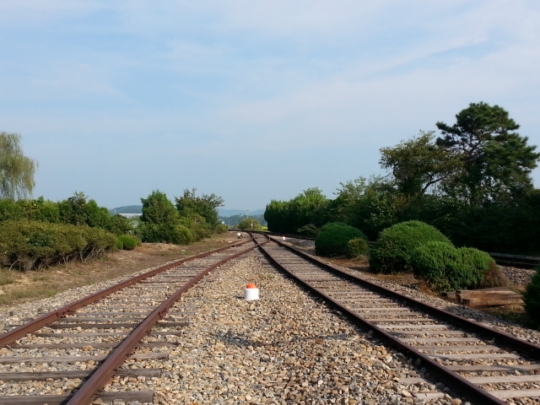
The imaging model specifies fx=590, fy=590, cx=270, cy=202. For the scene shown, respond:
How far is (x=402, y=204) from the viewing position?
36812 mm

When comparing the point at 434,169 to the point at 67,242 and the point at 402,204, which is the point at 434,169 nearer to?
the point at 402,204

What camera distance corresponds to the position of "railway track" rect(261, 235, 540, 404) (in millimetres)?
5676

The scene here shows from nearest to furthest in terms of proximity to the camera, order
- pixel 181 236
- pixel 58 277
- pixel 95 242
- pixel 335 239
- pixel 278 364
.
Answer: pixel 278 364, pixel 58 277, pixel 95 242, pixel 335 239, pixel 181 236

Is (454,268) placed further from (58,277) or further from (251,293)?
(58,277)

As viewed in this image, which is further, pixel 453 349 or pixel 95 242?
pixel 95 242

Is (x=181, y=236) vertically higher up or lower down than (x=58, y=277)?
higher up

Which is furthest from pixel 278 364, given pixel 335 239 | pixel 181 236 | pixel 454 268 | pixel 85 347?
pixel 181 236

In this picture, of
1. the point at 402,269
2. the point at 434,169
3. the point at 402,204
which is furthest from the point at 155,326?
the point at 434,169

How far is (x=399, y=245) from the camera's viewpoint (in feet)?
60.4

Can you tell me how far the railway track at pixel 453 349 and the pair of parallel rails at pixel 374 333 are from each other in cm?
1

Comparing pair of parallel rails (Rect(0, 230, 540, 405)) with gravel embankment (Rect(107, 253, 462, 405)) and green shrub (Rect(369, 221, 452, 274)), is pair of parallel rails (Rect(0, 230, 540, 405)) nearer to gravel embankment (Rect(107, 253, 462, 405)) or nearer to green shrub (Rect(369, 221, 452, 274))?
gravel embankment (Rect(107, 253, 462, 405))

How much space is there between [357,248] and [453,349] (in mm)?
18325

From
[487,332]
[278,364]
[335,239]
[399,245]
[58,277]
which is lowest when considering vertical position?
[58,277]

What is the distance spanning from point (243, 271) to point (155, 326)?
1016cm
